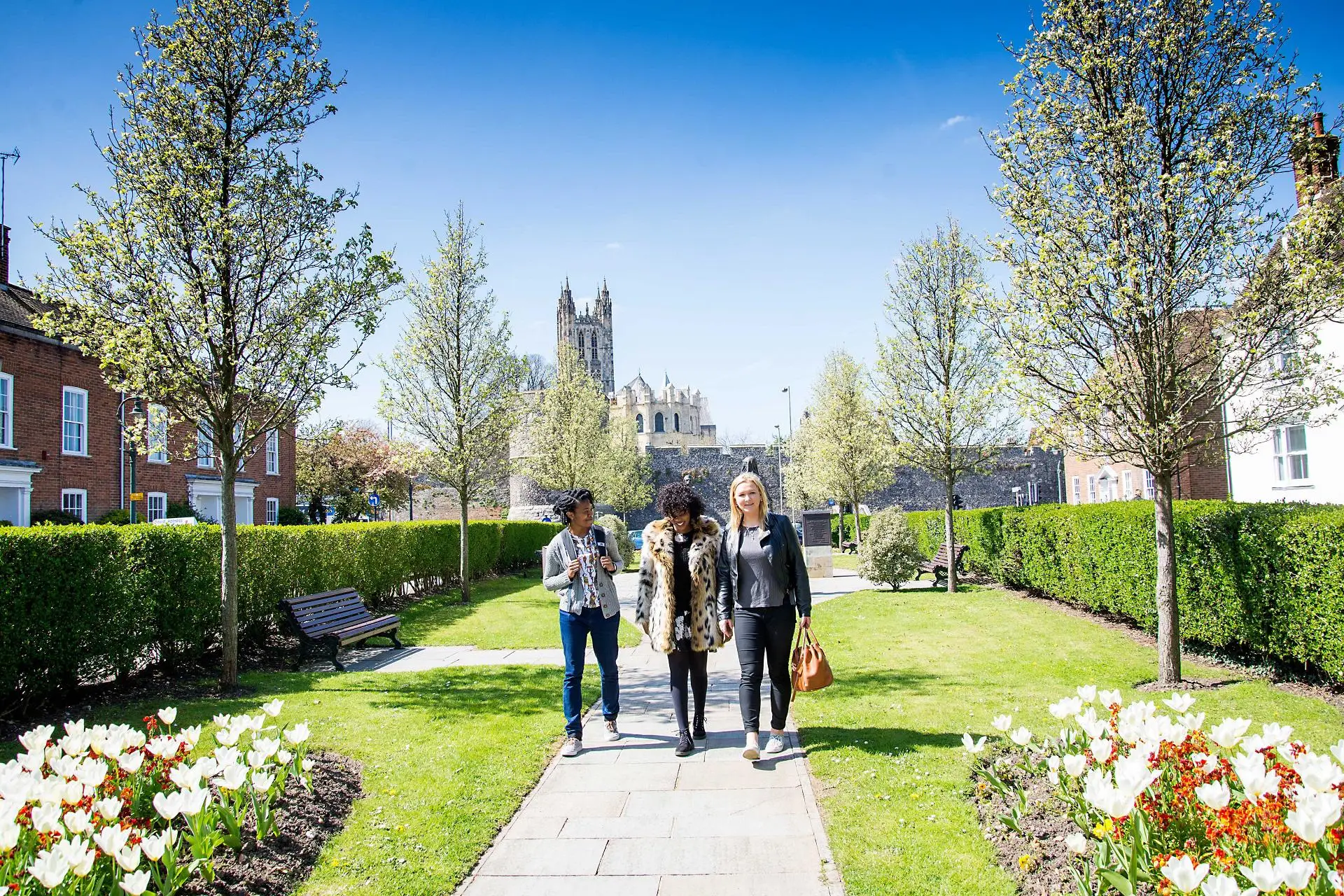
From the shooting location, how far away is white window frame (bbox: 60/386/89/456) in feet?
63.8

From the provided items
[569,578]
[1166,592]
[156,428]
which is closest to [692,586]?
[569,578]

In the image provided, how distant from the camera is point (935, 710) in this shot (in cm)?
632

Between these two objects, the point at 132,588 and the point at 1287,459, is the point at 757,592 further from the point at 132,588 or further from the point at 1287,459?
the point at 1287,459

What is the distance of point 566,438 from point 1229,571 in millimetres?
20780

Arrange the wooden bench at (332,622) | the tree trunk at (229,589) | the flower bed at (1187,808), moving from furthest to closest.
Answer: the wooden bench at (332,622)
the tree trunk at (229,589)
the flower bed at (1187,808)

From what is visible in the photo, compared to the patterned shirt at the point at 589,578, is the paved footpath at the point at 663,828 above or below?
below

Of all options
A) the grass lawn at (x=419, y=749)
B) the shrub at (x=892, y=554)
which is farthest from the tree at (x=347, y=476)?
the grass lawn at (x=419, y=749)

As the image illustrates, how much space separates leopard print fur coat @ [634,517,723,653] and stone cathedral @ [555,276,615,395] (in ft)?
263

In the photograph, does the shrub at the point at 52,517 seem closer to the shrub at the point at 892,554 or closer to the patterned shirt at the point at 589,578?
the patterned shirt at the point at 589,578

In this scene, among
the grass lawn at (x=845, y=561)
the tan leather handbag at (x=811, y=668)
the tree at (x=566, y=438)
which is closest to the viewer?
the tan leather handbag at (x=811, y=668)

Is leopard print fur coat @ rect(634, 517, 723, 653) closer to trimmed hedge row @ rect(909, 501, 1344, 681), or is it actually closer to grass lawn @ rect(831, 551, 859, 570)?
trimmed hedge row @ rect(909, 501, 1344, 681)

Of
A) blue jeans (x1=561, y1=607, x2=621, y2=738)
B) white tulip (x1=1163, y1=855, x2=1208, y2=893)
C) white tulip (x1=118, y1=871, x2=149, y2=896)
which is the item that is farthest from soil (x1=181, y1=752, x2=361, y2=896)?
white tulip (x1=1163, y1=855, x2=1208, y2=893)

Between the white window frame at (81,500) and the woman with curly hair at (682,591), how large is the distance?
1994 centimetres

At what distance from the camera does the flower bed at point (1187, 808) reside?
97.5 inches
